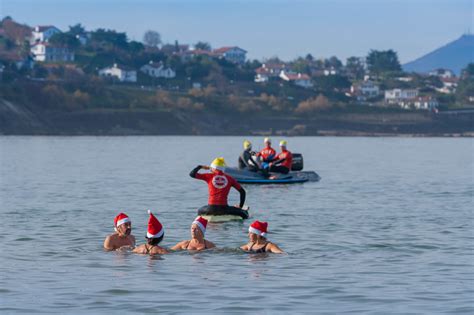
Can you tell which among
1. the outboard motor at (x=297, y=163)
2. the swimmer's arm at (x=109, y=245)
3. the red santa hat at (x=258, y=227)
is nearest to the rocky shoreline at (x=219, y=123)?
the outboard motor at (x=297, y=163)

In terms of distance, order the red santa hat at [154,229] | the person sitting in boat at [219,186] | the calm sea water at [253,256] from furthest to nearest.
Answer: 1. the person sitting in boat at [219,186]
2. the red santa hat at [154,229]
3. the calm sea water at [253,256]

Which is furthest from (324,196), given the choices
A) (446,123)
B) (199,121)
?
(446,123)

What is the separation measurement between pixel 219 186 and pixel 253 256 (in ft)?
21.3

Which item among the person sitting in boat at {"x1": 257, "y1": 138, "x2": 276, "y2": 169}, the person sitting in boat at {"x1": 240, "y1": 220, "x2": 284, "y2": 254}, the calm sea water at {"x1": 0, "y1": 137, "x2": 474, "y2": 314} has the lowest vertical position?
the calm sea water at {"x1": 0, "y1": 137, "x2": 474, "y2": 314}

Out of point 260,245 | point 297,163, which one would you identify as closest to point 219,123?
point 297,163

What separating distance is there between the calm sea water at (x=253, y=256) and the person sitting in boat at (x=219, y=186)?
16.5 inches

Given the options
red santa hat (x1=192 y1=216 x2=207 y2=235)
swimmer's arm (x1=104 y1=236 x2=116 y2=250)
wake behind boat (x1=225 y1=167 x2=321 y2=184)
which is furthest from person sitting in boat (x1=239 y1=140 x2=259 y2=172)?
red santa hat (x1=192 y1=216 x2=207 y2=235)

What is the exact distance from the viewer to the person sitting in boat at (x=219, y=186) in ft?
93.8

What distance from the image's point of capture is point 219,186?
94.6 feet

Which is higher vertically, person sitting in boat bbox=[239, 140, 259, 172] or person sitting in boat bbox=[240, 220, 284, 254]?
person sitting in boat bbox=[239, 140, 259, 172]

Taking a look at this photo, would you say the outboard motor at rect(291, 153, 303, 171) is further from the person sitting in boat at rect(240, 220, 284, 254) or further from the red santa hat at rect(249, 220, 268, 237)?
the red santa hat at rect(249, 220, 268, 237)

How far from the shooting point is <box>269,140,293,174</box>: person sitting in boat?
44594mm

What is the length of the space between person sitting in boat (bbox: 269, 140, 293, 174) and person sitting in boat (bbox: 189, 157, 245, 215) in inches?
592

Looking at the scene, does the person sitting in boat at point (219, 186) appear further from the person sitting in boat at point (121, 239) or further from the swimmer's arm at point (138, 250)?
the swimmer's arm at point (138, 250)
